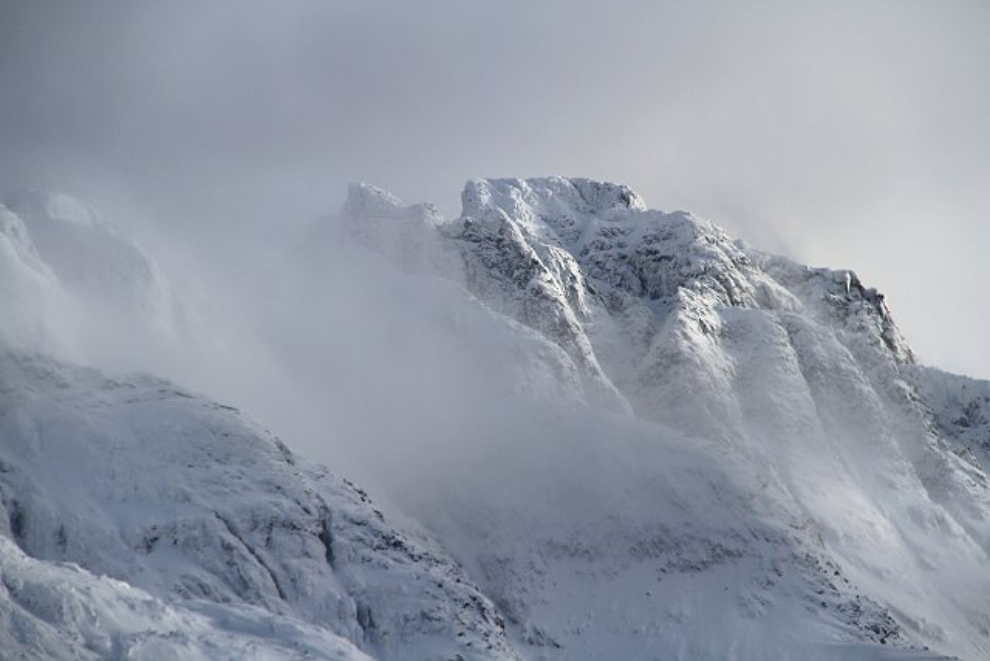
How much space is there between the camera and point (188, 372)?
171875 mm

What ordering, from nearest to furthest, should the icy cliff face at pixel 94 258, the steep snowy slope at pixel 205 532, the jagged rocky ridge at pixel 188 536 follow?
the jagged rocky ridge at pixel 188 536 → the steep snowy slope at pixel 205 532 → the icy cliff face at pixel 94 258

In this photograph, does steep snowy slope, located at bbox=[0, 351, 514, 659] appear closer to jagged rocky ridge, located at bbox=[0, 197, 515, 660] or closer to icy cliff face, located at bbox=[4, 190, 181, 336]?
jagged rocky ridge, located at bbox=[0, 197, 515, 660]

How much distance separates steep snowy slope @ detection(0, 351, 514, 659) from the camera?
10825 centimetres

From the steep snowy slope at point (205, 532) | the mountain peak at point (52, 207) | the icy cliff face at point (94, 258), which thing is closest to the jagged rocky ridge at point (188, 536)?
the steep snowy slope at point (205, 532)

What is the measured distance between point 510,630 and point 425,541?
1782cm

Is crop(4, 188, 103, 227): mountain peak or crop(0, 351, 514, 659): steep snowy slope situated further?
crop(4, 188, 103, 227): mountain peak

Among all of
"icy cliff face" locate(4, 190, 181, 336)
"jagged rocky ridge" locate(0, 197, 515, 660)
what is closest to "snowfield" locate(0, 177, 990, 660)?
"jagged rocky ridge" locate(0, 197, 515, 660)

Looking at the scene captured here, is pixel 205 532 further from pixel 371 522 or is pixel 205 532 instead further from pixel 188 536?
pixel 371 522

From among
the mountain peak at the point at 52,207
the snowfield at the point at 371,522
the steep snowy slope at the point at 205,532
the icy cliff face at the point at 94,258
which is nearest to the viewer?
the steep snowy slope at the point at 205,532

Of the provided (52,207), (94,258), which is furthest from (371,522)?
(52,207)

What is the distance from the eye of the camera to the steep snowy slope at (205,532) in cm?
10825

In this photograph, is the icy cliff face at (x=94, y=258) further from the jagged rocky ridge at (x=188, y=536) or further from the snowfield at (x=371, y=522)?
the jagged rocky ridge at (x=188, y=536)

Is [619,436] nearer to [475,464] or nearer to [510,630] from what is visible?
[475,464]

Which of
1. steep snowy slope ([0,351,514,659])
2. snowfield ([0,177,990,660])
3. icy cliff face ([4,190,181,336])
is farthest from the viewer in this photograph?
icy cliff face ([4,190,181,336])
